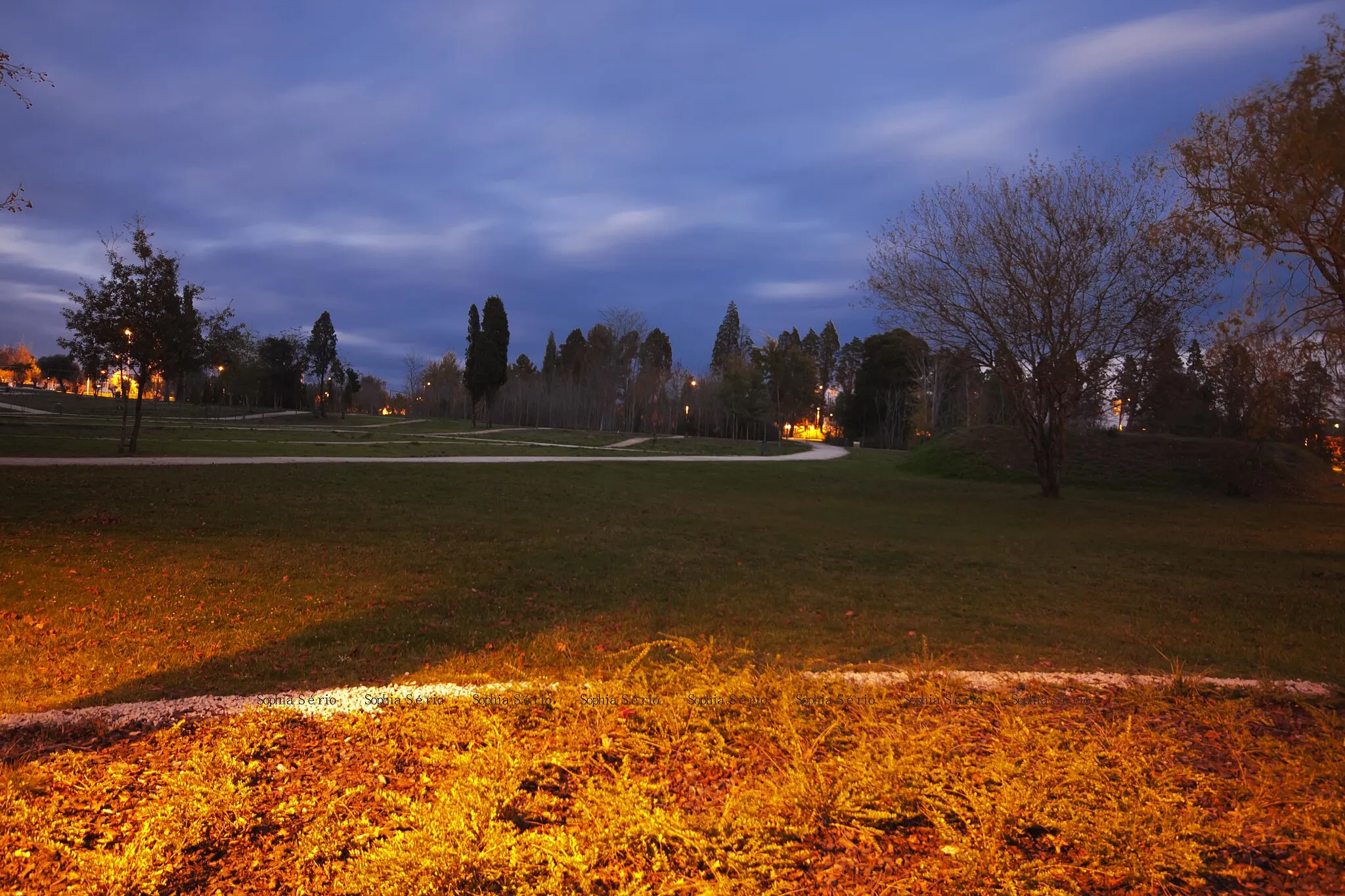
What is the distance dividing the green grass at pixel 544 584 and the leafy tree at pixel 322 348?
4356cm

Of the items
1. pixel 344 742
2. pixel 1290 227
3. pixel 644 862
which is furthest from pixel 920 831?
pixel 1290 227

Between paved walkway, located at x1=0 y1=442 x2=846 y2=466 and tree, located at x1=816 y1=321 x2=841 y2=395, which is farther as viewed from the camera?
tree, located at x1=816 y1=321 x2=841 y2=395

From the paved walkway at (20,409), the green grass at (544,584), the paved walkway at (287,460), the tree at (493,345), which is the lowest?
the green grass at (544,584)

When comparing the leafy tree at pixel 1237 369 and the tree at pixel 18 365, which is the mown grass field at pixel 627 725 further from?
the tree at pixel 18 365

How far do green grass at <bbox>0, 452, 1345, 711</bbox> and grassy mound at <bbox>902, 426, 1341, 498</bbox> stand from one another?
8238 millimetres

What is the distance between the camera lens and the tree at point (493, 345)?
2077 inches

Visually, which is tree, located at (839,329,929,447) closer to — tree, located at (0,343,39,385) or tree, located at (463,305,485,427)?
tree, located at (463,305,485,427)

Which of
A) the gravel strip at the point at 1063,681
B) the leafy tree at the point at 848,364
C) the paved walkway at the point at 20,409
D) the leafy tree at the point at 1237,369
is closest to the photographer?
the gravel strip at the point at 1063,681

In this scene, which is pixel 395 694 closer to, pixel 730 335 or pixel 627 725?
pixel 627 725

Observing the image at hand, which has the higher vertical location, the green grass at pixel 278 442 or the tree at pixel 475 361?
the tree at pixel 475 361

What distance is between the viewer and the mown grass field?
103 inches

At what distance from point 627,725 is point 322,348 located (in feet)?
186

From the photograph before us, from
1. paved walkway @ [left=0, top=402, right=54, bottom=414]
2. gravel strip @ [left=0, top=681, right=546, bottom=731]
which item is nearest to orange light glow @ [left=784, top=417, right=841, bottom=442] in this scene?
paved walkway @ [left=0, top=402, right=54, bottom=414]

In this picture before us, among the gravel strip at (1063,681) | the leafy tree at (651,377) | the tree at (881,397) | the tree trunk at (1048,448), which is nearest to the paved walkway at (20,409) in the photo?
the leafy tree at (651,377)
